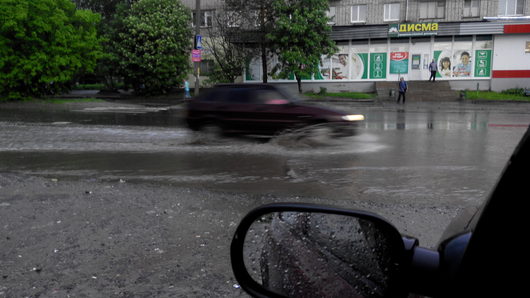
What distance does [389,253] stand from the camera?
3.95 ft

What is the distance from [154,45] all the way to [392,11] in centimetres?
1929

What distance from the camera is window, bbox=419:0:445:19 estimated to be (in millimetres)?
35469

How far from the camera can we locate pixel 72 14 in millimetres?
28859

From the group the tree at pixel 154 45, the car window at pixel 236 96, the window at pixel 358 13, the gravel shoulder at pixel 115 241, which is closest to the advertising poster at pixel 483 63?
the window at pixel 358 13

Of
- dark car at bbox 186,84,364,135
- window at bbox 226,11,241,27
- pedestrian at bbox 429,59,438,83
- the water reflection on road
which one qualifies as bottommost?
the water reflection on road

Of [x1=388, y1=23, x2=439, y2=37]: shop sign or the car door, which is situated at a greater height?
[x1=388, y1=23, x2=439, y2=37]: shop sign

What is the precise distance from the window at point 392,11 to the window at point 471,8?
5.15 meters

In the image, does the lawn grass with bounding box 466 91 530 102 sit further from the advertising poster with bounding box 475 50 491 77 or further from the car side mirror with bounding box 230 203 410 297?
the car side mirror with bounding box 230 203 410 297

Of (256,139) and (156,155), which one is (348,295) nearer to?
(156,155)

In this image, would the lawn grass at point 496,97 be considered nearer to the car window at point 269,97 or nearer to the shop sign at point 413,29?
the shop sign at point 413,29

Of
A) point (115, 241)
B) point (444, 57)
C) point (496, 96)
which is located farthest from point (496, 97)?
point (115, 241)

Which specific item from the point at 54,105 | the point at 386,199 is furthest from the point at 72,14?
the point at 386,199

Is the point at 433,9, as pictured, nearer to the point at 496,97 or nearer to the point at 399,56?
the point at 399,56

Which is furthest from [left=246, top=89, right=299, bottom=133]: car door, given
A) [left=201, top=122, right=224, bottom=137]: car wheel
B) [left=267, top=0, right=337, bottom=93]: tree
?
[left=267, top=0, right=337, bottom=93]: tree
